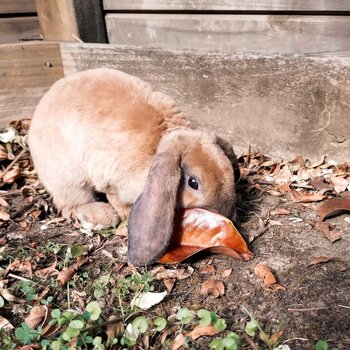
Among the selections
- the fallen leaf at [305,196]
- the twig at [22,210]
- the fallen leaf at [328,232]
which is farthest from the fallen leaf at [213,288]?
the twig at [22,210]

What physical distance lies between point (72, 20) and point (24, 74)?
622 millimetres

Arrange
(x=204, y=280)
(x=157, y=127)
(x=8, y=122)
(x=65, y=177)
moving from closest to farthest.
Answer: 1. (x=204, y=280)
2. (x=157, y=127)
3. (x=65, y=177)
4. (x=8, y=122)

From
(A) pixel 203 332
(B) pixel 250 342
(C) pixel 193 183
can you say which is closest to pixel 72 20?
(C) pixel 193 183

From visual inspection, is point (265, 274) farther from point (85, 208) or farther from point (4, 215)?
point (4, 215)

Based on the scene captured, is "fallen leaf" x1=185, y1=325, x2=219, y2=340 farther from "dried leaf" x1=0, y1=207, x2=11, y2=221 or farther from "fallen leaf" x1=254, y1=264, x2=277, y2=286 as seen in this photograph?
"dried leaf" x1=0, y1=207, x2=11, y2=221

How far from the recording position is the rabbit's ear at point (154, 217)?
92.3 inches

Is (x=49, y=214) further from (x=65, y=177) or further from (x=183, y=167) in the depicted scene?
(x=183, y=167)

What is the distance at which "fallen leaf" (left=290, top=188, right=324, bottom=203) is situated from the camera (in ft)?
9.97

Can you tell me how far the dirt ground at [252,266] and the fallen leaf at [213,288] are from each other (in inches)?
0.9

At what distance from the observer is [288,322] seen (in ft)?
6.66

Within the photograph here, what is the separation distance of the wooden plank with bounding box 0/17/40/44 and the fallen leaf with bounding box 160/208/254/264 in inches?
105

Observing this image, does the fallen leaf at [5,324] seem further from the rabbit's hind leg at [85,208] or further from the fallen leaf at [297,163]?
the fallen leaf at [297,163]

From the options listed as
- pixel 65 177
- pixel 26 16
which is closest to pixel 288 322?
pixel 65 177

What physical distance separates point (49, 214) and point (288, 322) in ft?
6.05
